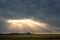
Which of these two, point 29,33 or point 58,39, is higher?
point 29,33

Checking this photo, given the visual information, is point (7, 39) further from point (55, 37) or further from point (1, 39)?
point (55, 37)

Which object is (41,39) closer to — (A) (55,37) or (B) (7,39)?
(A) (55,37)

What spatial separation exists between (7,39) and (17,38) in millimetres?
1989

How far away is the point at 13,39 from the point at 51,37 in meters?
7.65

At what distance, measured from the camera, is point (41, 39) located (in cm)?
3300

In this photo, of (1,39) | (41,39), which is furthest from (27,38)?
(1,39)

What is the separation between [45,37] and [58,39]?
2826 mm

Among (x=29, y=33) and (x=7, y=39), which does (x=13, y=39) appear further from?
(x=29, y=33)

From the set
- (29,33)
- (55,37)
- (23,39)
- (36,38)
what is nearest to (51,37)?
(55,37)

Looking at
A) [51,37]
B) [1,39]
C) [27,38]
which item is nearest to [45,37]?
[51,37]

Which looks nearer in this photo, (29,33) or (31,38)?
(31,38)

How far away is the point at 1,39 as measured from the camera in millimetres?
33281

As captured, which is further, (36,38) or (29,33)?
(29,33)

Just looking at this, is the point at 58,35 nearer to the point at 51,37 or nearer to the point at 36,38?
the point at 51,37
